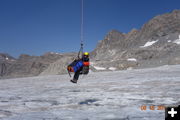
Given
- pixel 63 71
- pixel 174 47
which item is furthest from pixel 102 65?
pixel 174 47

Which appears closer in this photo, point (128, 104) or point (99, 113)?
point (99, 113)

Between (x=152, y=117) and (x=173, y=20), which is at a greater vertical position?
(x=173, y=20)

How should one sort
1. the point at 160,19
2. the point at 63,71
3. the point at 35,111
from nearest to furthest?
the point at 35,111
the point at 63,71
the point at 160,19

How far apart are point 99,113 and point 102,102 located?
145 centimetres

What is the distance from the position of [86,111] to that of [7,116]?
1848 millimetres

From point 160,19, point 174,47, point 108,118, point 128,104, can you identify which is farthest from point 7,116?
point 160,19

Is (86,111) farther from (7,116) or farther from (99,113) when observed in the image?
(7,116)

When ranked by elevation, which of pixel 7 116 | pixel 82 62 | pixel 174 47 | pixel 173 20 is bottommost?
pixel 7 116

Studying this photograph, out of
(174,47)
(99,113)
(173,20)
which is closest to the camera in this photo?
(99,113)

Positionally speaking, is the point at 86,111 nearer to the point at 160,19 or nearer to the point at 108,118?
the point at 108,118

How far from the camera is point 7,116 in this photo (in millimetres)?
5422

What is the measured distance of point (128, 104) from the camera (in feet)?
20.8

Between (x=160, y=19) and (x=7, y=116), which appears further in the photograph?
(x=160, y=19)

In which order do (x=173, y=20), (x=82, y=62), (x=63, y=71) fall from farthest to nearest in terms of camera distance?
1. (x=173, y=20)
2. (x=63, y=71)
3. (x=82, y=62)
